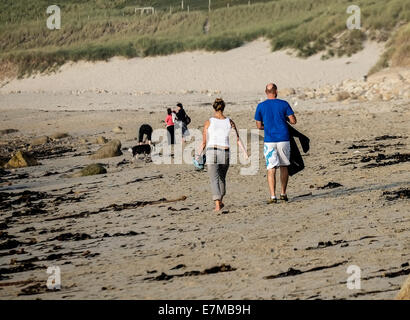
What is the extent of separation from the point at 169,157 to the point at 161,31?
154 ft

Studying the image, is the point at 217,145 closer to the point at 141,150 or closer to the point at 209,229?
the point at 209,229

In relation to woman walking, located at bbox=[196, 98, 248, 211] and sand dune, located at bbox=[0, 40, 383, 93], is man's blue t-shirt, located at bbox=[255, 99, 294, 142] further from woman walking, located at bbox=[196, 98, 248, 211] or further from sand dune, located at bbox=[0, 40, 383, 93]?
sand dune, located at bbox=[0, 40, 383, 93]

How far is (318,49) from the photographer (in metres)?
42.6

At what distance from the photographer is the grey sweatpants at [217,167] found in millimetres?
10562

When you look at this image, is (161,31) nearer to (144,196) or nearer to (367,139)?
(367,139)

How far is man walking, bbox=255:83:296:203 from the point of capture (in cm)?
1042

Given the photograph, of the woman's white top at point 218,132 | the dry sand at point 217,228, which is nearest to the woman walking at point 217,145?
the woman's white top at point 218,132

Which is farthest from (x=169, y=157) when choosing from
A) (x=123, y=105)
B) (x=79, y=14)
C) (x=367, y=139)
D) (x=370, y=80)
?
(x=79, y=14)

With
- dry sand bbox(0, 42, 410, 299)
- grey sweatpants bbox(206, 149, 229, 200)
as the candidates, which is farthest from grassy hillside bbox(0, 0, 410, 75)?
grey sweatpants bbox(206, 149, 229, 200)

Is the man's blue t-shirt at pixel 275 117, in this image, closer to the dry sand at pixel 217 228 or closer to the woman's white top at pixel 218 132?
the woman's white top at pixel 218 132

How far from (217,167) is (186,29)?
5210cm

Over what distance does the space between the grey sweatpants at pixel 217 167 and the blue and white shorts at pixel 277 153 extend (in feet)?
1.72

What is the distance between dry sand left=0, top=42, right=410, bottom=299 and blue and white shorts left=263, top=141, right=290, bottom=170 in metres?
0.56

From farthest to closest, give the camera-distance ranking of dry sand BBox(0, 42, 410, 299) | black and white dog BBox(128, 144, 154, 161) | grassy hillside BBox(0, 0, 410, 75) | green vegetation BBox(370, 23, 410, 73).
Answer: grassy hillside BBox(0, 0, 410, 75)
green vegetation BBox(370, 23, 410, 73)
black and white dog BBox(128, 144, 154, 161)
dry sand BBox(0, 42, 410, 299)
